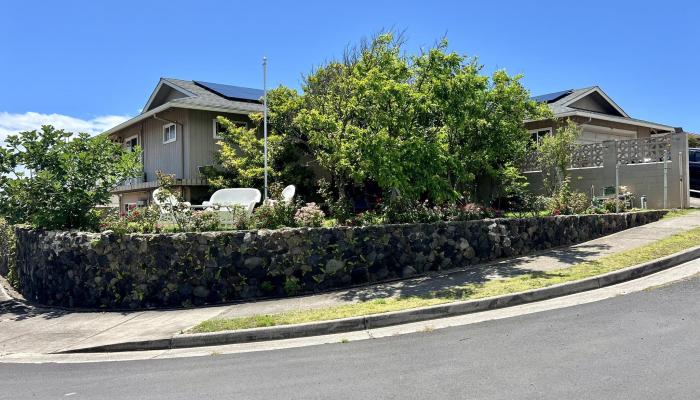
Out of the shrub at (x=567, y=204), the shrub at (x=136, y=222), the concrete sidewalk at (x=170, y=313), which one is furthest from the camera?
the shrub at (x=567, y=204)

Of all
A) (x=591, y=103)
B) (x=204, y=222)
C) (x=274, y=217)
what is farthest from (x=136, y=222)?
(x=591, y=103)

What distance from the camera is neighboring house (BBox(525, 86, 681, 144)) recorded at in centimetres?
1970

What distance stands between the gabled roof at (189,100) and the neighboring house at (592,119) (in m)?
10.9

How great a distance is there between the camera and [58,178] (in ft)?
36.6

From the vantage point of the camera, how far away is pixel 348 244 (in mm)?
9805

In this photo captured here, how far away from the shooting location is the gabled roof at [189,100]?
17469mm

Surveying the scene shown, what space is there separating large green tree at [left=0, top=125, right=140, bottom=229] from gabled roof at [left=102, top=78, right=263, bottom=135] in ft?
16.2

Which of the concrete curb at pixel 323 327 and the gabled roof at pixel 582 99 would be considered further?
the gabled roof at pixel 582 99

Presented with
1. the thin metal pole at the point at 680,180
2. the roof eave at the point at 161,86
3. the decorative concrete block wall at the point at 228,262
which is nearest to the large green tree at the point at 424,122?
the decorative concrete block wall at the point at 228,262

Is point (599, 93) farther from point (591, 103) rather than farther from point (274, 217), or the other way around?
point (274, 217)

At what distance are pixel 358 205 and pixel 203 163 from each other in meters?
5.88

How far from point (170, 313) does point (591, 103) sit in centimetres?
2140

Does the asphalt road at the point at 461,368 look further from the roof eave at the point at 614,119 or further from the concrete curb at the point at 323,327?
the roof eave at the point at 614,119

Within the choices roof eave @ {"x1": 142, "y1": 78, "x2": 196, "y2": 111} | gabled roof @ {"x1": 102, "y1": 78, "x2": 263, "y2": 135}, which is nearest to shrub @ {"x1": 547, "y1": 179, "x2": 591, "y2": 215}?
gabled roof @ {"x1": 102, "y1": 78, "x2": 263, "y2": 135}
